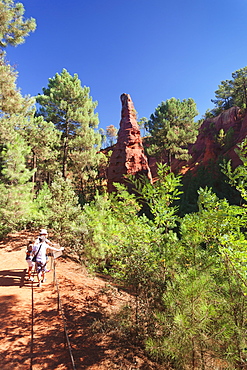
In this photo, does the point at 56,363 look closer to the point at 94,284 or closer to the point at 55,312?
the point at 55,312

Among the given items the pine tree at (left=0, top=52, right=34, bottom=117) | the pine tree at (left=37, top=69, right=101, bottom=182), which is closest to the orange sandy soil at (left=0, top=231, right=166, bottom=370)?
the pine tree at (left=0, top=52, right=34, bottom=117)

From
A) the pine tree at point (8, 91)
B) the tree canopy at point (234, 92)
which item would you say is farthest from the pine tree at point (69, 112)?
the tree canopy at point (234, 92)

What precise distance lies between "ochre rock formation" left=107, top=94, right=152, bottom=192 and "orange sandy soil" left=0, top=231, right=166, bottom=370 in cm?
1585

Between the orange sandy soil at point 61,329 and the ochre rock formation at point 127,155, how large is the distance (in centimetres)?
1585

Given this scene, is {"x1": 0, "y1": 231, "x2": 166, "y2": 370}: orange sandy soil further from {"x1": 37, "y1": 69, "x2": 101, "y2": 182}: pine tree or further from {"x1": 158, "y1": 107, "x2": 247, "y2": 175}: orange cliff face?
{"x1": 158, "y1": 107, "x2": 247, "y2": 175}: orange cliff face

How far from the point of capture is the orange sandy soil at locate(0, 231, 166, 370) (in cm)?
294

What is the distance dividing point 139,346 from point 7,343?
2.37 metres

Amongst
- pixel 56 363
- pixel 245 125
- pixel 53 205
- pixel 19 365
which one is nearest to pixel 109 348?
pixel 56 363

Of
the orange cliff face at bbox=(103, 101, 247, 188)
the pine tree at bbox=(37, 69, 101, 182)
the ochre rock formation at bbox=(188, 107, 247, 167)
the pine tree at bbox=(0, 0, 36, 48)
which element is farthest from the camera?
the ochre rock formation at bbox=(188, 107, 247, 167)

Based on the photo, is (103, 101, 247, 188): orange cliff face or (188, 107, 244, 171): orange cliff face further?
(188, 107, 244, 171): orange cliff face

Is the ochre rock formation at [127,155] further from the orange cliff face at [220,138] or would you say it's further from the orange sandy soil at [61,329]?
the orange sandy soil at [61,329]

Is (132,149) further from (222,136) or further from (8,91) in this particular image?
(222,136)

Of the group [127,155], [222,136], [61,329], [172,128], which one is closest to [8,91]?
[61,329]

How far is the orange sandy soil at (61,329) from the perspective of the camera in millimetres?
2939
